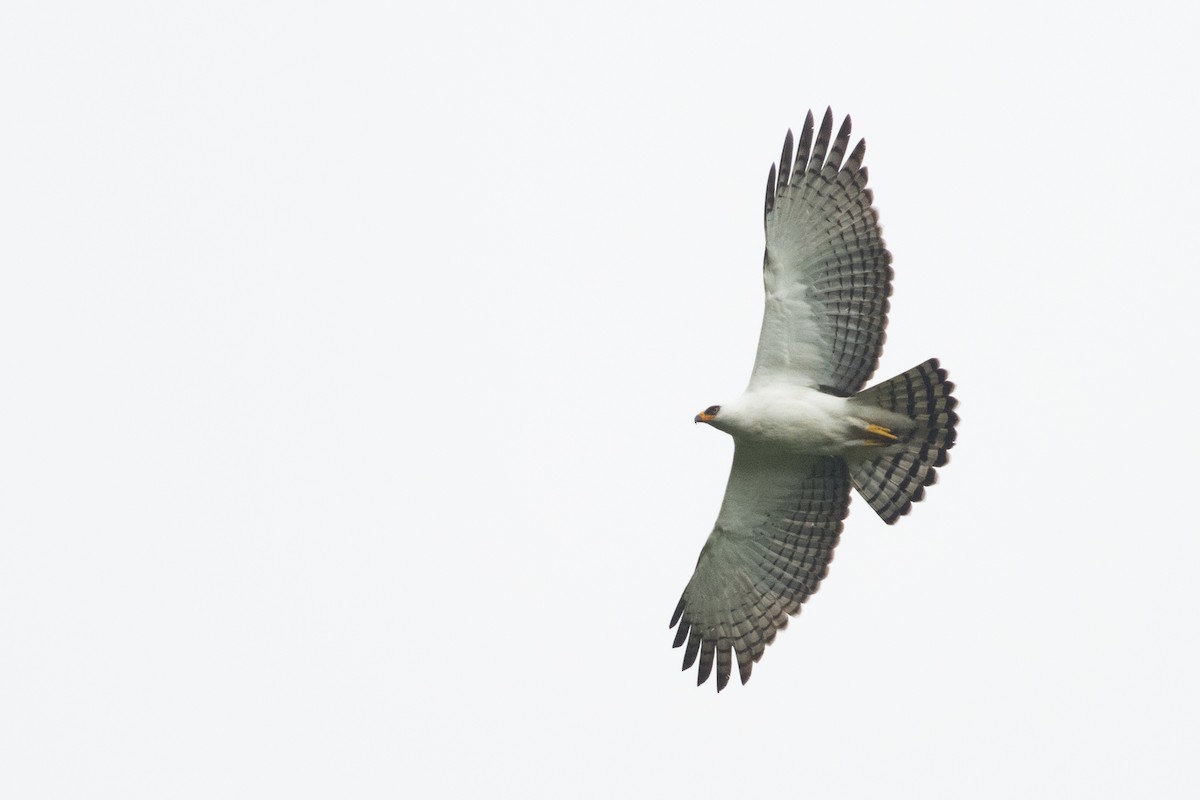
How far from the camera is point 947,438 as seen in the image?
40.3 ft

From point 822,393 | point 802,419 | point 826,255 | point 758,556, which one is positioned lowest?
point 758,556

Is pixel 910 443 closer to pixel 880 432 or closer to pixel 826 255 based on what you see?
pixel 880 432

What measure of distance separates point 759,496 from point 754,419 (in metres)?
0.82

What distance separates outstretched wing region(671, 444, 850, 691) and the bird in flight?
13 mm

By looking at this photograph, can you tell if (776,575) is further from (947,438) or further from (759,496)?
(947,438)

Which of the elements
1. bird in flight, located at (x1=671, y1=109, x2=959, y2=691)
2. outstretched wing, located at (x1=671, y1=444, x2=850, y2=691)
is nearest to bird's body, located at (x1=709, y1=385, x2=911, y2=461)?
bird in flight, located at (x1=671, y1=109, x2=959, y2=691)

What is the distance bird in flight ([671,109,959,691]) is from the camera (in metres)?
12.1

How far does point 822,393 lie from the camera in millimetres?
12281

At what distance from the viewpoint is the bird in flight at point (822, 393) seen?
475 inches

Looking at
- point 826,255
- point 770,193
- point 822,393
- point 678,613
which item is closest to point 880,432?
point 822,393

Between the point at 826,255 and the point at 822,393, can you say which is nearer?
the point at 826,255

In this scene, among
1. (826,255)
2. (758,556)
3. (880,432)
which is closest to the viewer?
(826,255)

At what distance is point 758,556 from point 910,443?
Result: 1.52m

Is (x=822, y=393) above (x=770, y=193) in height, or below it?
below
